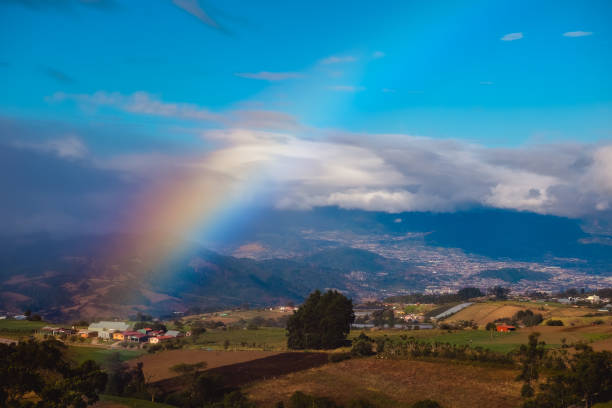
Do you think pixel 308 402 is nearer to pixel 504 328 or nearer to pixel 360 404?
pixel 360 404

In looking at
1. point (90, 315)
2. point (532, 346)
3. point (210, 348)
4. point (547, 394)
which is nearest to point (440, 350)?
point (532, 346)

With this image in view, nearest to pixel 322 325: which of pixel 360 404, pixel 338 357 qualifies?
pixel 338 357

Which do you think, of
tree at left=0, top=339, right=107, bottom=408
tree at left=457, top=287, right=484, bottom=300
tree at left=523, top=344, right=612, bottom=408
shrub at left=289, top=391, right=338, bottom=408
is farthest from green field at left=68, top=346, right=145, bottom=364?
tree at left=457, top=287, right=484, bottom=300

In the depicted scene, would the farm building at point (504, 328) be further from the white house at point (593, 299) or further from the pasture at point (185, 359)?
the white house at point (593, 299)

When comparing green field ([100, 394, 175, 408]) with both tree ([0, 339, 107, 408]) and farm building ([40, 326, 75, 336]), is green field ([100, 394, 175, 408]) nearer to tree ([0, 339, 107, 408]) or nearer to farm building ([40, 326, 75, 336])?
tree ([0, 339, 107, 408])

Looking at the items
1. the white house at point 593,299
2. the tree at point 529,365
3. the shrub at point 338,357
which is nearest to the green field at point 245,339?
the shrub at point 338,357

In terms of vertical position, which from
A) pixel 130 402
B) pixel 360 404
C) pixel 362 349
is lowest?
pixel 130 402

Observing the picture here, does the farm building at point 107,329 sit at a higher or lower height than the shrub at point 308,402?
higher
